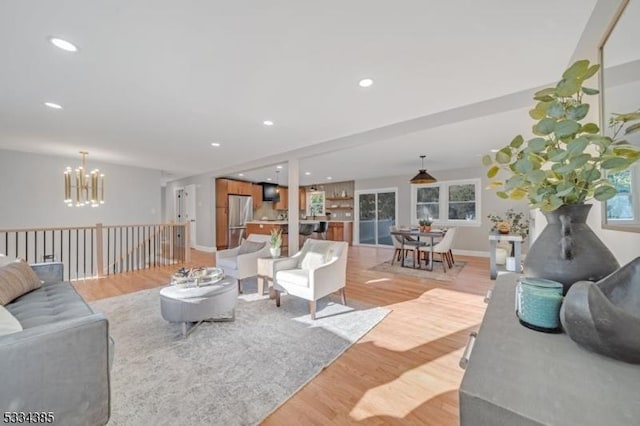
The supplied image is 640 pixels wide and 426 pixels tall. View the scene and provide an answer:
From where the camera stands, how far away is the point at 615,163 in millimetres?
721

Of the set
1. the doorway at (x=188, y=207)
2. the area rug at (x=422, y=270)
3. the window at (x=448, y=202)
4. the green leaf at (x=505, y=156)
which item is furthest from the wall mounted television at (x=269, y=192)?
the green leaf at (x=505, y=156)

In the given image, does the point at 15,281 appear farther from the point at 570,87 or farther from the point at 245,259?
the point at 570,87

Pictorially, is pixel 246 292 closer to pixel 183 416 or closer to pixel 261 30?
pixel 183 416

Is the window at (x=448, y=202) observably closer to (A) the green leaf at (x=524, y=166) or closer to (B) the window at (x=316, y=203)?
(B) the window at (x=316, y=203)

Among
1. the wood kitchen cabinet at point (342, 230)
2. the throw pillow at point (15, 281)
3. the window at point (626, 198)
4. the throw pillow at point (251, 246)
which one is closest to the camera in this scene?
the window at point (626, 198)

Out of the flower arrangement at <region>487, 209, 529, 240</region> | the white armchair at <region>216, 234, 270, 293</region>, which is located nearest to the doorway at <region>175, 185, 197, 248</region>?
the white armchair at <region>216, 234, 270, 293</region>

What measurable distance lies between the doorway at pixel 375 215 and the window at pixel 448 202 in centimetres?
70

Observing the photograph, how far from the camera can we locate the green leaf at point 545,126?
80 cm

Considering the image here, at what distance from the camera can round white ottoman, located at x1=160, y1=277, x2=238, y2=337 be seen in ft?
7.60

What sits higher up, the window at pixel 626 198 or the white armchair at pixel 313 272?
the window at pixel 626 198

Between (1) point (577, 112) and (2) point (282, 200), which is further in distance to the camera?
(2) point (282, 200)

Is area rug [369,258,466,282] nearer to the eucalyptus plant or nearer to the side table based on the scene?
the side table

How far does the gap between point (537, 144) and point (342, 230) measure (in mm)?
8241

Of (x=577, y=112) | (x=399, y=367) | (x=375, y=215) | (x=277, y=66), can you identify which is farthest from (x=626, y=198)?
(x=375, y=215)
